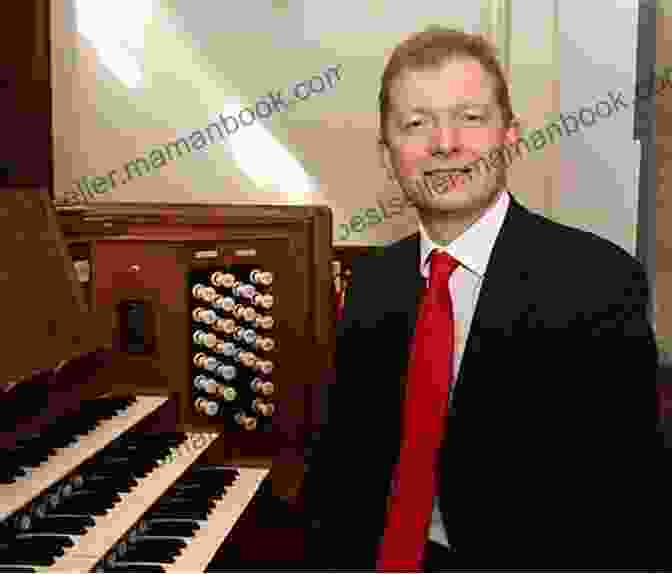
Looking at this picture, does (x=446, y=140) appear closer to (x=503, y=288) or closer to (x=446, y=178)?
(x=446, y=178)

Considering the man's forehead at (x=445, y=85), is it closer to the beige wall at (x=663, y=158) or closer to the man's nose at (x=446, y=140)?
the man's nose at (x=446, y=140)

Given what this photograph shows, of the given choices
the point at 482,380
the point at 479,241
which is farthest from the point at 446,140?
the point at 482,380

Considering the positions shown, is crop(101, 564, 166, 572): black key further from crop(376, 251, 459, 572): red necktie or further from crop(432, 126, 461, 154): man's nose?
crop(432, 126, 461, 154): man's nose

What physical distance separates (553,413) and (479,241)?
1.03 ft

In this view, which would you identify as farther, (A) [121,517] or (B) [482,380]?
(A) [121,517]

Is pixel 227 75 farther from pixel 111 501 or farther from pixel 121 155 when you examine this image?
pixel 111 501

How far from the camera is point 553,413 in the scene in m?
1.63

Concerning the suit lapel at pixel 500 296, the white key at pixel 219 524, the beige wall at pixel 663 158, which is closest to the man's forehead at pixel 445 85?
the suit lapel at pixel 500 296

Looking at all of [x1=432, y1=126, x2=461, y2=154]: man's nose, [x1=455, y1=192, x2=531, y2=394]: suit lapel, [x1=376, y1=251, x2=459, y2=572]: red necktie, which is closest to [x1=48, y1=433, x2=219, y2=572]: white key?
[x1=376, y1=251, x2=459, y2=572]: red necktie

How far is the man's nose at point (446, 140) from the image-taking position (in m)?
1.66

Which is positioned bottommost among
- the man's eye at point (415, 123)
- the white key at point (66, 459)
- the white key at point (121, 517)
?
the white key at point (121, 517)

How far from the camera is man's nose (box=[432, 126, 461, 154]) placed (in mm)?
1662

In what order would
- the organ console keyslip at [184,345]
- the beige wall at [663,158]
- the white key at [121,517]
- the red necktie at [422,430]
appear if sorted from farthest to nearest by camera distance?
the beige wall at [663,158]
the organ console keyslip at [184,345]
the red necktie at [422,430]
the white key at [121,517]

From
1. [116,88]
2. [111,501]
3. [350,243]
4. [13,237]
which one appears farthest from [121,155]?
[111,501]
